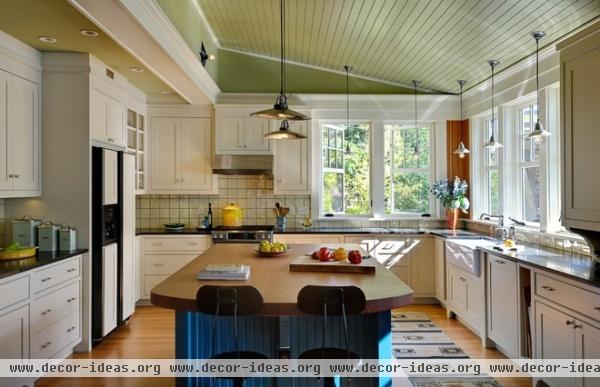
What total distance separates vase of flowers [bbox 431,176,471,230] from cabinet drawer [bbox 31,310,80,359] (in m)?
4.09

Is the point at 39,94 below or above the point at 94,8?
below

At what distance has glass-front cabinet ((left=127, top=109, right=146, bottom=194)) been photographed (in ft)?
15.4

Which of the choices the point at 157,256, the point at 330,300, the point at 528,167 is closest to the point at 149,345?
the point at 157,256

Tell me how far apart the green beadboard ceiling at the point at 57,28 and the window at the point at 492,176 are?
13.0 feet

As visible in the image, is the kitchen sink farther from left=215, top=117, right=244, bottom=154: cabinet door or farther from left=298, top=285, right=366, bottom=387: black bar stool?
left=215, top=117, right=244, bottom=154: cabinet door

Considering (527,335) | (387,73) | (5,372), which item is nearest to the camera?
(5,372)

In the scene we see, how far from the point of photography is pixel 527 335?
3025 millimetres

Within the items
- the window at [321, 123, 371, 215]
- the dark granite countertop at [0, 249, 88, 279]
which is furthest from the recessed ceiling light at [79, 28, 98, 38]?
the window at [321, 123, 371, 215]

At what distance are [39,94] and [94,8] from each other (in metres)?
1.44

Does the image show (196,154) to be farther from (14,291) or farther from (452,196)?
(452,196)

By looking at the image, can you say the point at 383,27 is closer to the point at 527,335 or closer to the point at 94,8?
the point at 94,8

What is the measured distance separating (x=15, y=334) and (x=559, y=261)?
12.3 ft

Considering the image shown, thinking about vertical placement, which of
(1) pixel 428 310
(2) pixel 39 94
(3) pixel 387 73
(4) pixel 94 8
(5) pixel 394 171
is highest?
(3) pixel 387 73

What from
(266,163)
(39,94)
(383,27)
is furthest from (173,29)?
(266,163)
